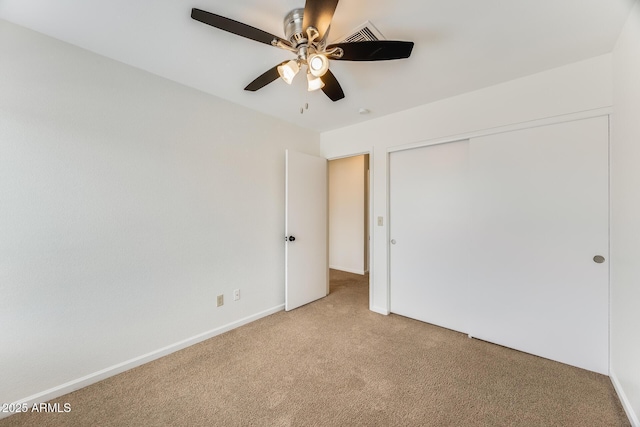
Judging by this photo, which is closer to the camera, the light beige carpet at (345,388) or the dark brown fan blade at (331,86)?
the light beige carpet at (345,388)

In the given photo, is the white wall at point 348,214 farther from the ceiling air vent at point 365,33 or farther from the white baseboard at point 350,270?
the ceiling air vent at point 365,33

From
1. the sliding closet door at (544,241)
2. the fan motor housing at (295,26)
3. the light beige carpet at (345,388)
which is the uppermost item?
the fan motor housing at (295,26)

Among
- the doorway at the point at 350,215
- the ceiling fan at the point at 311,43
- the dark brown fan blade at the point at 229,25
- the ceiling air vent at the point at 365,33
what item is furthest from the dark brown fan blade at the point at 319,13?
the doorway at the point at 350,215

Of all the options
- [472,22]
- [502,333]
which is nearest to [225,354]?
[502,333]

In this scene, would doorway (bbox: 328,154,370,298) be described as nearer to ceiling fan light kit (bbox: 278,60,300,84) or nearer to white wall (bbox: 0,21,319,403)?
white wall (bbox: 0,21,319,403)

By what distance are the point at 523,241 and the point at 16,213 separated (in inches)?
146

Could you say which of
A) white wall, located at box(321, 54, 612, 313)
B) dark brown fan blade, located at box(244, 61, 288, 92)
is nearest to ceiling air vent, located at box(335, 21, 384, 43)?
dark brown fan blade, located at box(244, 61, 288, 92)

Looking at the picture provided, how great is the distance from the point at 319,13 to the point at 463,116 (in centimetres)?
186

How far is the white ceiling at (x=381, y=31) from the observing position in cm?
139

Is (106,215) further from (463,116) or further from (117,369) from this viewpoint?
(463,116)

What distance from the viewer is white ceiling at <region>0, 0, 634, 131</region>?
4.57 feet

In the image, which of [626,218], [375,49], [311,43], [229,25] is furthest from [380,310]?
[229,25]

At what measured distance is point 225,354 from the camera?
7.06 feet

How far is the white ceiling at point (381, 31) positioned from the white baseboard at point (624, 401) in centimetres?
231
